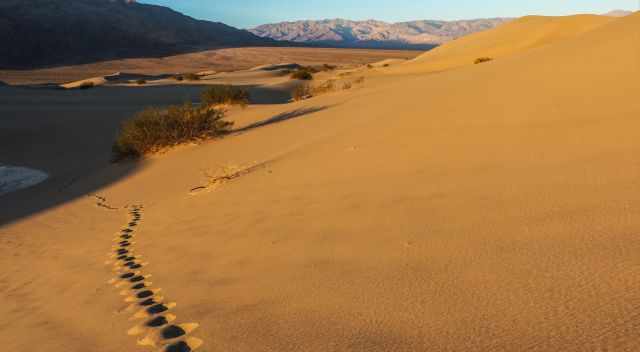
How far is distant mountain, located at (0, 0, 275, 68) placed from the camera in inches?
3152

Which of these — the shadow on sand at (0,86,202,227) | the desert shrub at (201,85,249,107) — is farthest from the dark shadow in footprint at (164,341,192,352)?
the desert shrub at (201,85,249,107)

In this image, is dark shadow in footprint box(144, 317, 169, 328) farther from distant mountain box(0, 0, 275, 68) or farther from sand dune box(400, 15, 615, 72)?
distant mountain box(0, 0, 275, 68)

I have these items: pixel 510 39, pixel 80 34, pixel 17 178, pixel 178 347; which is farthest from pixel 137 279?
pixel 80 34

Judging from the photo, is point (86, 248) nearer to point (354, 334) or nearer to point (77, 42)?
point (354, 334)

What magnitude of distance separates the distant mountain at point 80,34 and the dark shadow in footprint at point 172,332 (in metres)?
82.3

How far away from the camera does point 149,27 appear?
110 metres

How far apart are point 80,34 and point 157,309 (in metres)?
95.1

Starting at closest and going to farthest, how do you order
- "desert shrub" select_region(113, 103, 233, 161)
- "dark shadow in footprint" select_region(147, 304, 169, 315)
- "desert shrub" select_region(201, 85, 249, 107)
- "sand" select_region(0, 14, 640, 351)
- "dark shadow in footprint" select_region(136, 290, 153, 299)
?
"sand" select_region(0, 14, 640, 351), "dark shadow in footprint" select_region(147, 304, 169, 315), "dark shadow in footprint" select_region(136, 290, 153, 299), "desert shrub" select_region(113, 103, 233, 161), "desert shrub" select_region(201, 85, 249, 107)

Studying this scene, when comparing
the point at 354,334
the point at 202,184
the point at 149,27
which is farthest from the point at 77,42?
the point at 354,334

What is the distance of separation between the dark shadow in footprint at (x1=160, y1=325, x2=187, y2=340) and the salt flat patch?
8748 millimetres

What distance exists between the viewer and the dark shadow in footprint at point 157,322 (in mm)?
3009

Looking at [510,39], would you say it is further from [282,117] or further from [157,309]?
[157,309]

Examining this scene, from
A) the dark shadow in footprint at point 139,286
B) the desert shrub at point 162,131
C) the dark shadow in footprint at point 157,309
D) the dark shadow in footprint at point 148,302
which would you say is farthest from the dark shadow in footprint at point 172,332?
the desert shrub at point 162,131

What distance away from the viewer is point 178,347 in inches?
105
